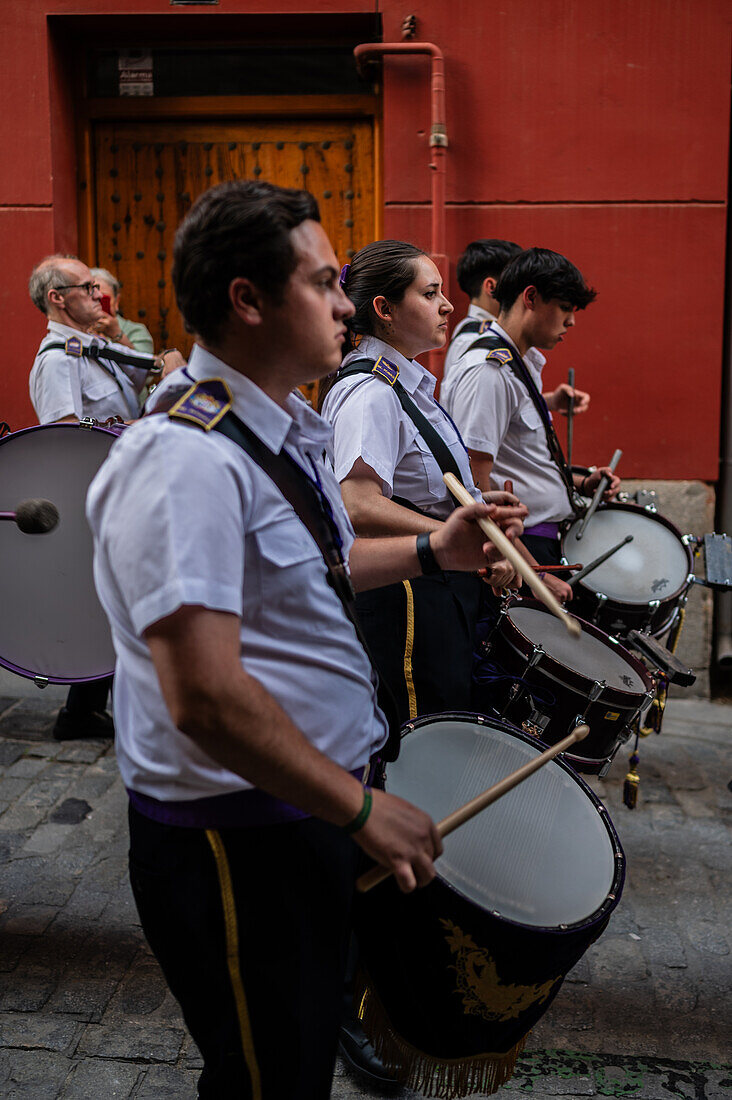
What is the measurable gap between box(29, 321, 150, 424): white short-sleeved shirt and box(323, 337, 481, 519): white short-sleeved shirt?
6.29ft

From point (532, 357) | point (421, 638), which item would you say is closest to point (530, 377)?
point (532, 357)

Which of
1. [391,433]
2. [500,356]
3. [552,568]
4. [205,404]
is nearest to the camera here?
[205,404]

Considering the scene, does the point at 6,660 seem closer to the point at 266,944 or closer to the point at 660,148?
the point at 266,944

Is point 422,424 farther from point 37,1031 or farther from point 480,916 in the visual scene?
point 37,1031

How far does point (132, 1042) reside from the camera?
2541 mm

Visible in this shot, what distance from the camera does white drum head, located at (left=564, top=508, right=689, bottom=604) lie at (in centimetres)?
366

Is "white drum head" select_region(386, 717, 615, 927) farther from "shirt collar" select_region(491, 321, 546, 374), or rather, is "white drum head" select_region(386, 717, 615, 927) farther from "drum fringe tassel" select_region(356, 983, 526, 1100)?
"shirt collar" select_region(491, 321, 546, 374)

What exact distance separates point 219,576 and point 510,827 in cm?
96

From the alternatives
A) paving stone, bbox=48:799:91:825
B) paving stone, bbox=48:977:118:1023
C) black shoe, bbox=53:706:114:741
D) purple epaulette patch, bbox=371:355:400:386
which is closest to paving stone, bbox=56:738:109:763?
black shoe, bbox=53:706:114:741

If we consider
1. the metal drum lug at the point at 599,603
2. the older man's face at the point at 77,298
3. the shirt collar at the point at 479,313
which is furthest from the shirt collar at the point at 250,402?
the shirt collar at the point at 479,313

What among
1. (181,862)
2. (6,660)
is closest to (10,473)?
(6,660)

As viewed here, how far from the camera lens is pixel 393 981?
1.82m

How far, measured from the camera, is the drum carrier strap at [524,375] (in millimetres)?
3569

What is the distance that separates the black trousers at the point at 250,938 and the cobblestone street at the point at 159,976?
1.03 metres
